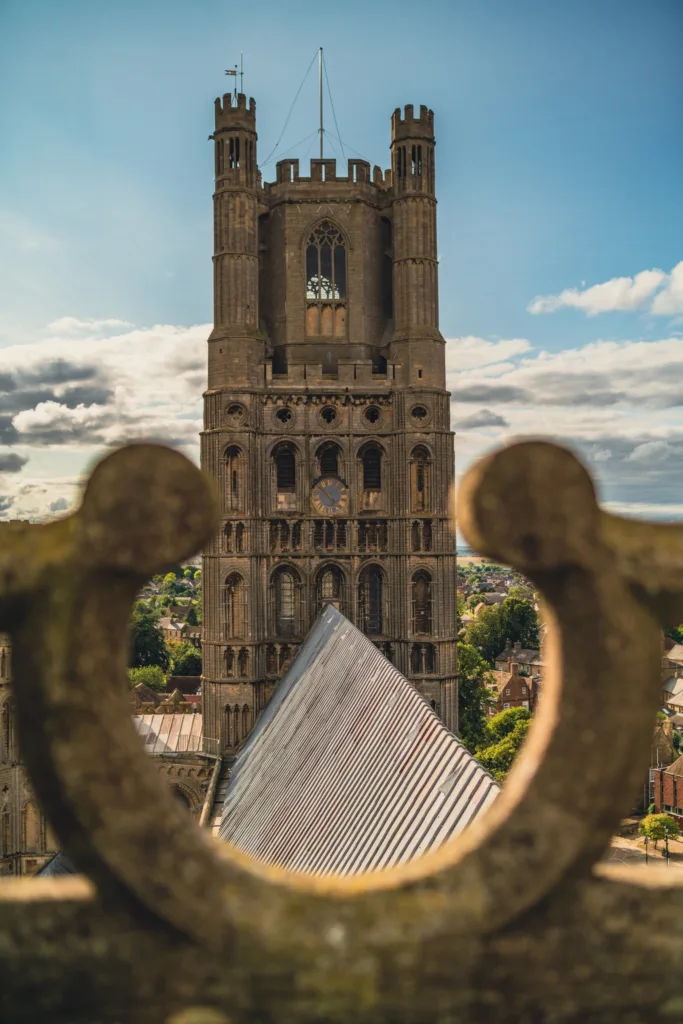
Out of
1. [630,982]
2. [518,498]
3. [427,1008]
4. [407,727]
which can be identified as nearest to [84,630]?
[518,498]

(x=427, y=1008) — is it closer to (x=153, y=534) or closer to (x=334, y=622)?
(x=153, y=534)

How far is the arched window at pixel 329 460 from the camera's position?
3225 centimetres

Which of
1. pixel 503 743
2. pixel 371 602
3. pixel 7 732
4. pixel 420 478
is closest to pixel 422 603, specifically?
pixel 371 602

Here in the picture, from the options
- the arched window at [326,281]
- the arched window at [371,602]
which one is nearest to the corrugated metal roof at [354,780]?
the arched window at [371,602]

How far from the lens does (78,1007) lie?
2436 mm

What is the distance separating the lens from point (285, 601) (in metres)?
32.6

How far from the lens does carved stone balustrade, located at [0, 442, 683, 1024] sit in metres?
2.36

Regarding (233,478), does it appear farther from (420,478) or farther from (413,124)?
(413,124)

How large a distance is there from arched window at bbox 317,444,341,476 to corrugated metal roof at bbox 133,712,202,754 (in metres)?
9.72

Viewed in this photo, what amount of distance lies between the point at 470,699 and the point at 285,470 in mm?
19726

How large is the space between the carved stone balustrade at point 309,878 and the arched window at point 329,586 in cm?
2964

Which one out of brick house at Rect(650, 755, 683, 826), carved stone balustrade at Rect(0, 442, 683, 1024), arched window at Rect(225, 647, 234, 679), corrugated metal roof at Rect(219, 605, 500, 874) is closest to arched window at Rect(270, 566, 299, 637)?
arched window at Rect(225, 647, 234, 679)

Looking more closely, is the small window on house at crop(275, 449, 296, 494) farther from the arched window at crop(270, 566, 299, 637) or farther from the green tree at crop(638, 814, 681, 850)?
the green tree at crop(638, 814, 681, 850)

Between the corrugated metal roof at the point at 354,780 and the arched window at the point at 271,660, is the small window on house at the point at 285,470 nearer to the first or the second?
the arched window at the point at 271,660
